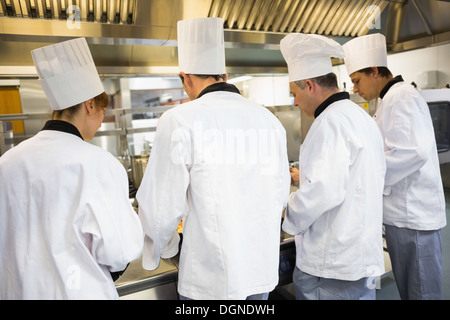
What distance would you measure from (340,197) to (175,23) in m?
1.25

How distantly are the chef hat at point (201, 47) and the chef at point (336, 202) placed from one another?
0.39m

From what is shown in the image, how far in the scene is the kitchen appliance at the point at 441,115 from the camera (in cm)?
278

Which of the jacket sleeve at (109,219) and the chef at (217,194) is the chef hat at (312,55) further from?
the jacket sleeve at (109,219)

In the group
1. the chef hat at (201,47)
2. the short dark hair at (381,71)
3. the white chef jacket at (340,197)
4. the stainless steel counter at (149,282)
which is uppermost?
the chef hat at (201,47)

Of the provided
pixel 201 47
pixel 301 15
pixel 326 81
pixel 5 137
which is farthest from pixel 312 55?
pixel 5 137

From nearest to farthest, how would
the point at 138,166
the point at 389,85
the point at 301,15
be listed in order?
the point at 389,85 → the point at 138,166 → the point at 301,15

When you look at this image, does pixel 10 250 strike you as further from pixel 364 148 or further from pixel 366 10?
pixel 366 10

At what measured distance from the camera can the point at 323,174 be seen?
1.22 meters

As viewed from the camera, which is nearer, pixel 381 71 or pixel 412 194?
pixel 412 194

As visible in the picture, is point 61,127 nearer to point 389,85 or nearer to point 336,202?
point 336,202

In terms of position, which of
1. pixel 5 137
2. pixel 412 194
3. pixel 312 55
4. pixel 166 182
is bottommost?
pixel 412 194

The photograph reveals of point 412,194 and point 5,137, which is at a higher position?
point 5,137

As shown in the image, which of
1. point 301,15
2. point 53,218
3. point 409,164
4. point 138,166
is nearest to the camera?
point 53,218

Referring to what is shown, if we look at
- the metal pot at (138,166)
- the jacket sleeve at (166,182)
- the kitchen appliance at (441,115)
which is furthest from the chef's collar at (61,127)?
the kitchen appliance at (441,115)
